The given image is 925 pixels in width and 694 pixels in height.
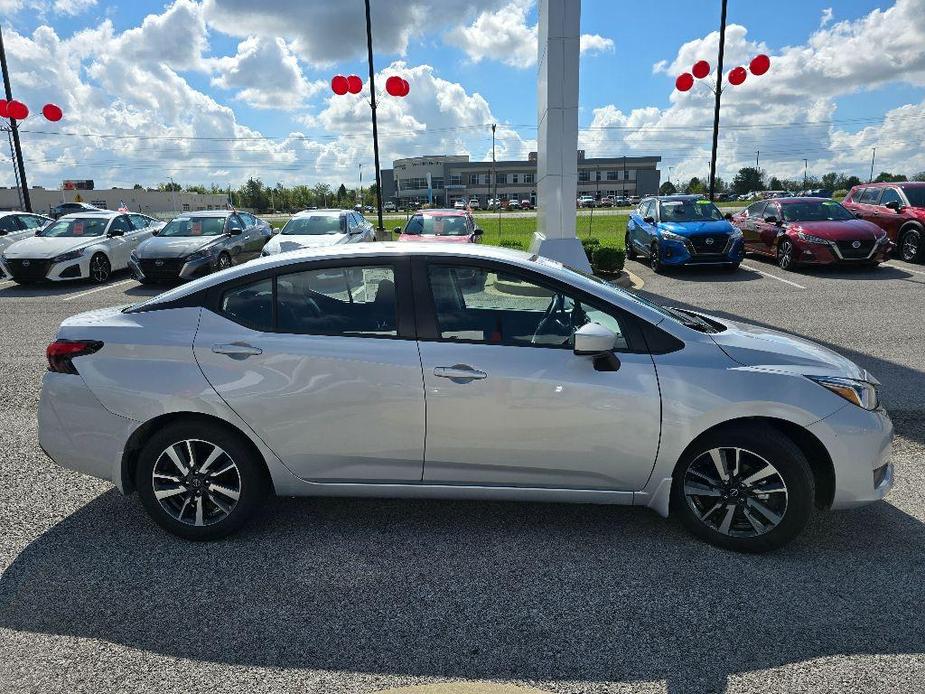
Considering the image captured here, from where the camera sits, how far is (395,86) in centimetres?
1728

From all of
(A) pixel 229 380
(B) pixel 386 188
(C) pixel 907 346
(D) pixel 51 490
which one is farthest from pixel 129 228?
(B) pixel 386 188

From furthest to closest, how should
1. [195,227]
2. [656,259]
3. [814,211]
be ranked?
[814,211] → [195,227] → [656,259]

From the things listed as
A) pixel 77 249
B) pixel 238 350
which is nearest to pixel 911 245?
pixel 238 350

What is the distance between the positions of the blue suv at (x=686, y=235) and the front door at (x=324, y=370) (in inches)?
454

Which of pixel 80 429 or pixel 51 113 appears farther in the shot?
pixel 51 113

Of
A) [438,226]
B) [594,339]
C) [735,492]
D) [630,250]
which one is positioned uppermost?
[438,226]

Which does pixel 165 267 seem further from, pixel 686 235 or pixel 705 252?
pixel 705 252

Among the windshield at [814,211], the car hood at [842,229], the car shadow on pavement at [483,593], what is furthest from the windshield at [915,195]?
the car shadow on pavement at [483,593]

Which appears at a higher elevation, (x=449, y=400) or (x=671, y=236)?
(x=671, y=236)

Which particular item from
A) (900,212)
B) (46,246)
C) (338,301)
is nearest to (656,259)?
(900,212)

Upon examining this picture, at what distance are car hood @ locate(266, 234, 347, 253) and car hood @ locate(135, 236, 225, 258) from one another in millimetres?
1503

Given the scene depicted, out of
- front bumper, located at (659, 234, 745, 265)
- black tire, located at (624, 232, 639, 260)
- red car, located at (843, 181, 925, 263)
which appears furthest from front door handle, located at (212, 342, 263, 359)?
red car, located at (843, 181, 925, 263)

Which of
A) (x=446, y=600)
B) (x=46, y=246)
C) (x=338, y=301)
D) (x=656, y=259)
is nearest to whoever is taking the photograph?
(x=446, y=600)

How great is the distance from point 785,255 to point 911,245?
3.22 meters
